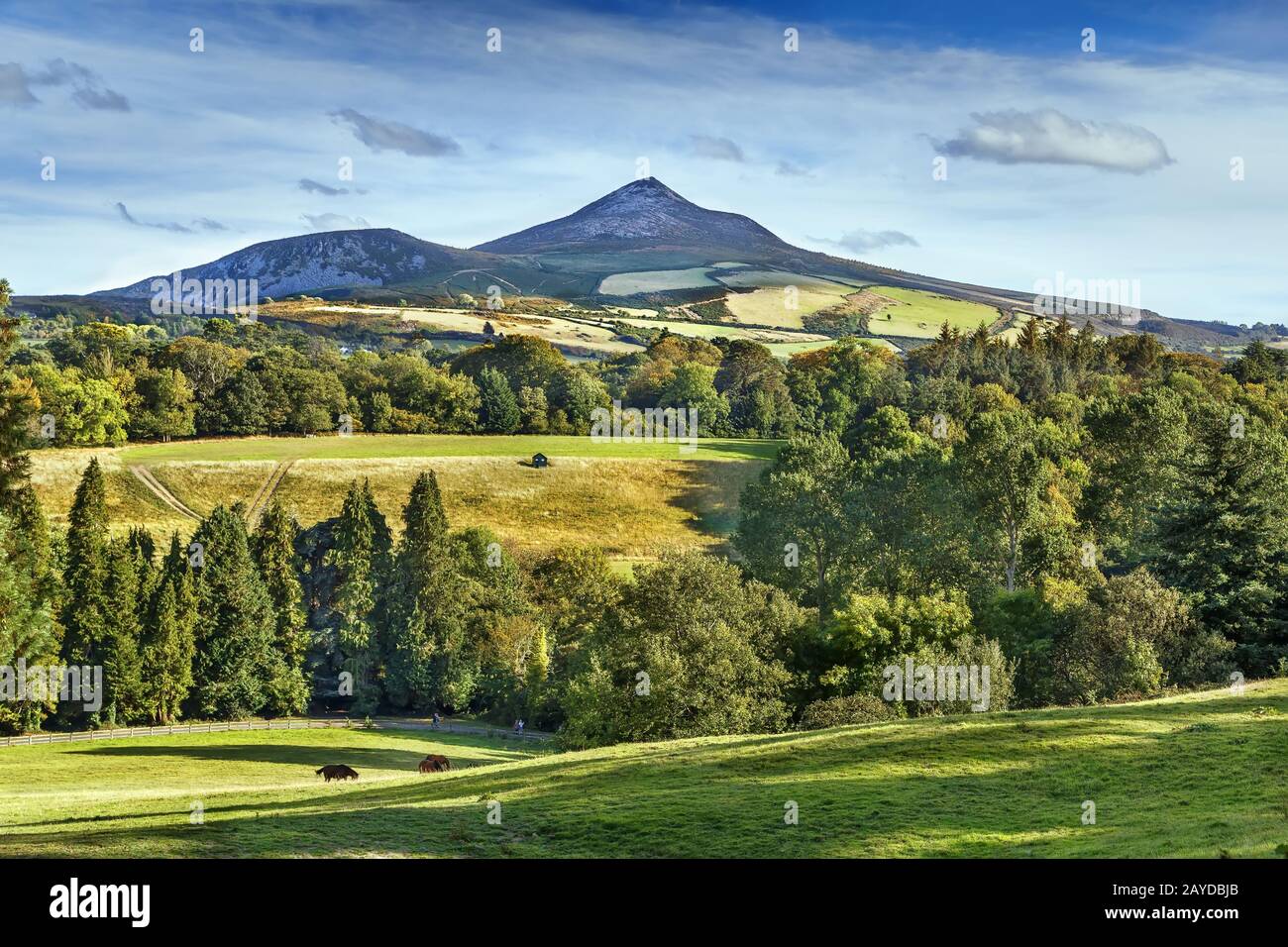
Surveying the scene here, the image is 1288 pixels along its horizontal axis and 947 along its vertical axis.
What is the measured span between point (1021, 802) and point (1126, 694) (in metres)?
25.3

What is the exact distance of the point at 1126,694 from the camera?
155 ft

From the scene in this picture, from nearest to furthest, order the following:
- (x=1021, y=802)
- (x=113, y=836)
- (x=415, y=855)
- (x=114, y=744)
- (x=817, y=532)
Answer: (x=415, y=855) → (x=113, y=836) → (x=1021, y=802) → (x=114, y=744) → (x=817, y=532)

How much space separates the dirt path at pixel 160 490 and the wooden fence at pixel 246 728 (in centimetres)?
3397

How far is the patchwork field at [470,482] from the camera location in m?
120

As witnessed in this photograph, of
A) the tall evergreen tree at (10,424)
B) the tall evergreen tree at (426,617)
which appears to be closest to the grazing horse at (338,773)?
the tall evergreen tree at (10,424)

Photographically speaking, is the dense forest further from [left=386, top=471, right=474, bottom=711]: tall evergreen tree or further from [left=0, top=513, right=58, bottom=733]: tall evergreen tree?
[left=386, top=471, right=474, bottom=711]: tall evergreen tree

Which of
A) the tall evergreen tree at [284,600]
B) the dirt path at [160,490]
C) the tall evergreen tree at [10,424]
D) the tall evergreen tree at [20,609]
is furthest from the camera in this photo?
the dirt path at [160,490]

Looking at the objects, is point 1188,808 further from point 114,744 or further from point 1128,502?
point 1128,502

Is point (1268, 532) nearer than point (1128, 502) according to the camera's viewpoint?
Yes

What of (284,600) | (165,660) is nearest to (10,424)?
(165,660)

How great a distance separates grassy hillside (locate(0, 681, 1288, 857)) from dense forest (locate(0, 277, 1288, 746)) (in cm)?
1363

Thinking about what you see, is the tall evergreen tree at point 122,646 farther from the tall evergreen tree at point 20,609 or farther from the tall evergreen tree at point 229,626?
the tall evergreen tree at point 20,609
